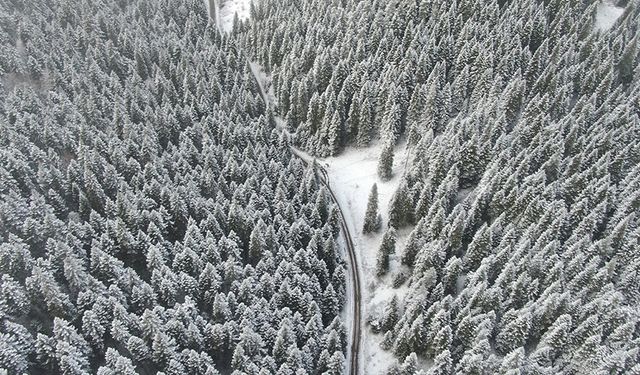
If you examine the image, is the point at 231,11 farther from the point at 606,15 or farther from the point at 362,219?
the point at 606,15

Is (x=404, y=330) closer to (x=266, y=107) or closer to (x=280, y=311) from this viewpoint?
(x=280, y=311)

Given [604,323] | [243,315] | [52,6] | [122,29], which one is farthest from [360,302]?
[52,6]

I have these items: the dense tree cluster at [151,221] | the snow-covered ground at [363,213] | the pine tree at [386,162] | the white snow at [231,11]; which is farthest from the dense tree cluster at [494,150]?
the white snow at [231,11]

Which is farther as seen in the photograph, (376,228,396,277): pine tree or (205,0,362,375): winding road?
(376,228,396,277): pine tree

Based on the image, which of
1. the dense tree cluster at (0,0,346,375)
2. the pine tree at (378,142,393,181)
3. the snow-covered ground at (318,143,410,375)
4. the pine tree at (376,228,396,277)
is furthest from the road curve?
the pine tree at (378,142,393,181)

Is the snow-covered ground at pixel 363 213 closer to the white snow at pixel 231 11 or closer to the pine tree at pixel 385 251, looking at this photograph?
the pine tree at pixel 385 251

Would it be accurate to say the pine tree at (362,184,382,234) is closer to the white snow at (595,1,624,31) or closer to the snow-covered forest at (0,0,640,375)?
the snow-covered forest at (0,0,640,375)
